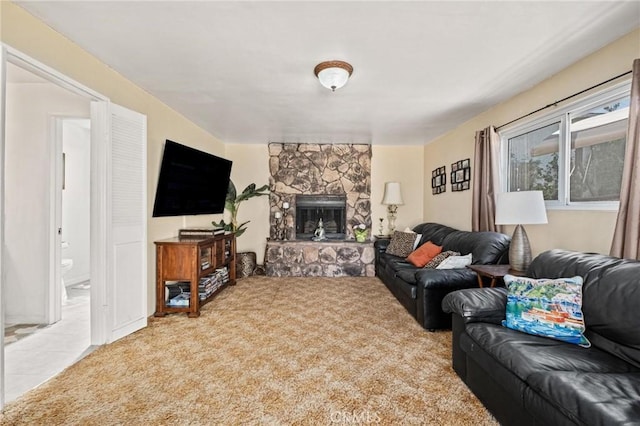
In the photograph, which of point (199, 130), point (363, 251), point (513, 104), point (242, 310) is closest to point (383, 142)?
point (363, 251)

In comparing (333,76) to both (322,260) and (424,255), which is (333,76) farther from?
(322,260)

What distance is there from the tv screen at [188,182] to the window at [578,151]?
3.66 metres

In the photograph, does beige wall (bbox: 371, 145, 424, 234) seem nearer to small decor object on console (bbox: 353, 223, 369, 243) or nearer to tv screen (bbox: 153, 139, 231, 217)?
small decor object on console (bbox: 353, 223, 369, 243)

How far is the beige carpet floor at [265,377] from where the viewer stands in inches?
67.3

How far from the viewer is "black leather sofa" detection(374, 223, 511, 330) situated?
9.41ft

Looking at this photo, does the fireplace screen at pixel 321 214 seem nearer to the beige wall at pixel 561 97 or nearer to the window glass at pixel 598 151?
the beige wall at pixel 561 97

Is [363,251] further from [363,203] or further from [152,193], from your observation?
[152,193]

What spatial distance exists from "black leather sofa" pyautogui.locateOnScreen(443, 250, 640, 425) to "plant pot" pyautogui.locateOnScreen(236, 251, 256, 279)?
3.73 metres

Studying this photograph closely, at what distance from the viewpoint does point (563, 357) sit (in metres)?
1.50

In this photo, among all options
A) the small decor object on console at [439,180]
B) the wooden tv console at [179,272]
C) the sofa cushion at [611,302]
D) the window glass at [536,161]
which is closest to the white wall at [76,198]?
the wooden tv console at [179,272]

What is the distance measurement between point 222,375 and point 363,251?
340 cm

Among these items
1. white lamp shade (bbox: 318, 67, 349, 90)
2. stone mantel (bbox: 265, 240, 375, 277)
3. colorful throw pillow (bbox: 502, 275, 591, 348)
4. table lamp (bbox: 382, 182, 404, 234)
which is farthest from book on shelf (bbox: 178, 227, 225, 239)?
colorful throw pillow (bbox: 502, 275, 591, 348)

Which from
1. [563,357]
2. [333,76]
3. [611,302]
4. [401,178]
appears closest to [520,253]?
[611,302]

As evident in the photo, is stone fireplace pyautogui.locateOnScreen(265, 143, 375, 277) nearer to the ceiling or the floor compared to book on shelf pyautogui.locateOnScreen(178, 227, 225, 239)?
nearer to the ceiling
